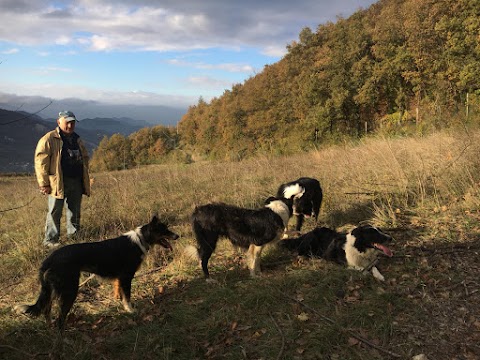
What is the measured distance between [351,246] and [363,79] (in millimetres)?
26917

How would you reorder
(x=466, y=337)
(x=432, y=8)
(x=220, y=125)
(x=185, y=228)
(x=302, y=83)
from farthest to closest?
1. (x=220, y=125)
2. (x=302, y=83)
3. (x=432, y=8)
4. (x=185, y=228)
5. (x=466, y=337)

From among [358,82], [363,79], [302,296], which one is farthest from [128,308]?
[363,79]

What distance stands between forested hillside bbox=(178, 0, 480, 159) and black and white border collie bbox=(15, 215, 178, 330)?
44.4 ft

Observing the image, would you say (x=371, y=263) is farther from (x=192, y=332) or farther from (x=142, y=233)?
(x=142, y=233)

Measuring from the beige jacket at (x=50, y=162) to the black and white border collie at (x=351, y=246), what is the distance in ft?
14.1

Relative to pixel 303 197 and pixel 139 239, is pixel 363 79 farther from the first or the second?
pixel 139 239

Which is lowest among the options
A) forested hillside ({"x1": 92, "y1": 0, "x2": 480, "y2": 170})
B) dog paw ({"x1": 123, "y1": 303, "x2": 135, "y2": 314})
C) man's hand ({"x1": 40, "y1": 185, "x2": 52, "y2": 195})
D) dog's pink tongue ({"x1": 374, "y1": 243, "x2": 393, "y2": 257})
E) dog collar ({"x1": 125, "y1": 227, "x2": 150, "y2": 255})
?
dog paw ({"x1": 123, "y1": 303, "x2": 135, "y2": 314})

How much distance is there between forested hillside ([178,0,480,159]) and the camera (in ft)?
73.1

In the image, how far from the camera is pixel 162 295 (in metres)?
4.49

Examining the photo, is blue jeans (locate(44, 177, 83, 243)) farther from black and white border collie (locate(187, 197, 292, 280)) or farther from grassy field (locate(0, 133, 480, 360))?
black and white border collie (locate(187, 197, 292, 280))

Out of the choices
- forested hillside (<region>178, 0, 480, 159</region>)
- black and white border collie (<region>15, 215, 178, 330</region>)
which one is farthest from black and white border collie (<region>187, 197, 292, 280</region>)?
forested hillside (<region>178, 0, 480, 159</region>)

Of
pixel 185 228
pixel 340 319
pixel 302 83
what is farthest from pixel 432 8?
pixel 340 319

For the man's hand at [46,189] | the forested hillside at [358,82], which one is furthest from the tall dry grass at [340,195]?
the forested hillside at [358,82]

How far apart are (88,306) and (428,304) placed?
4.02 metres
